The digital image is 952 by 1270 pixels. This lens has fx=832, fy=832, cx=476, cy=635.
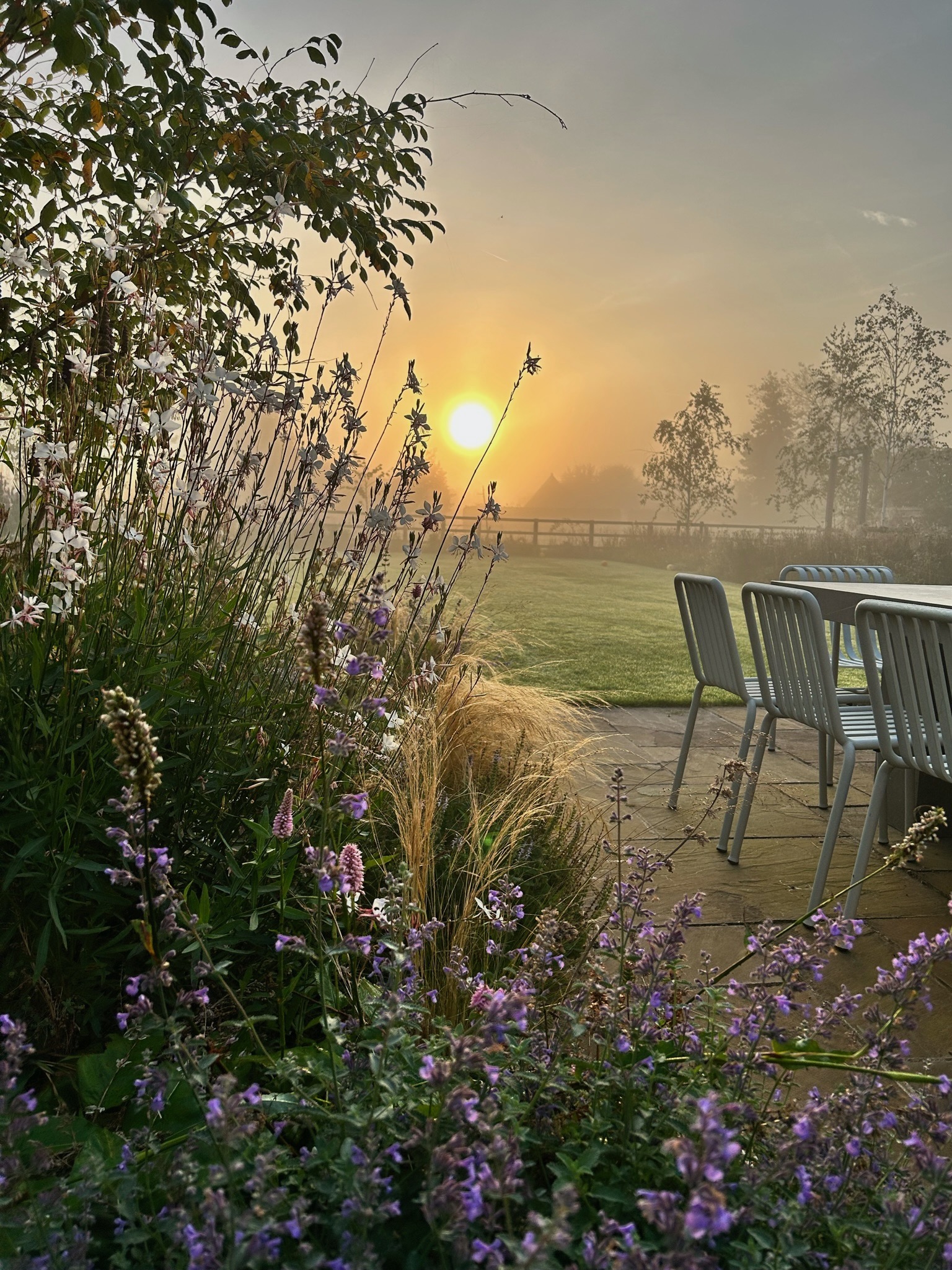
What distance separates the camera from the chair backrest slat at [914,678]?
6.86 ft

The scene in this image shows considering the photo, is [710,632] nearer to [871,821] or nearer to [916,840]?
[871,821]

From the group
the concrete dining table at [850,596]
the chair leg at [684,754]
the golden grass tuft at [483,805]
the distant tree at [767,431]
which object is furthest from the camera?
the distant tree at [767,431]

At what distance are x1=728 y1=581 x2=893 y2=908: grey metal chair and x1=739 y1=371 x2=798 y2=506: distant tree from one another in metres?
21.7

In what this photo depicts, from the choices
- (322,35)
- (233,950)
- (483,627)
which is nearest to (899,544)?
(483,627)

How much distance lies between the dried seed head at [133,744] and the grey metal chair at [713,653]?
8.21 feet

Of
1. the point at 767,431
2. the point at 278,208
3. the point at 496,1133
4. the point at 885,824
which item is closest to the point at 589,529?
the point at 767,431

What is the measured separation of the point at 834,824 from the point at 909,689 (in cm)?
45

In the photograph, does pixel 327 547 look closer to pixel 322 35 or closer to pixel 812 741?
pixel 322 35

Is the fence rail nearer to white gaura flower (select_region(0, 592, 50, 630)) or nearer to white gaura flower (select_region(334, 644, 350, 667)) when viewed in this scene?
white gaura flower (select_region(334, 644, 350, 667))

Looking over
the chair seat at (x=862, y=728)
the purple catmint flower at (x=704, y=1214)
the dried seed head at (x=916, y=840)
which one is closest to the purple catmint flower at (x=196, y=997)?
the purple catmint flower at (x=704, y=1214)

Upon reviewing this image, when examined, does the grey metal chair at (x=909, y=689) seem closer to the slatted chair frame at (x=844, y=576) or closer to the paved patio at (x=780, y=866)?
the paved patio at (x=780, y=866)

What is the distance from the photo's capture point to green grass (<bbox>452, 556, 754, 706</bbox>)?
6613 mm

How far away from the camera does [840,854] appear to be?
3.01 m

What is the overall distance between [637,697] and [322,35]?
4.59 m
